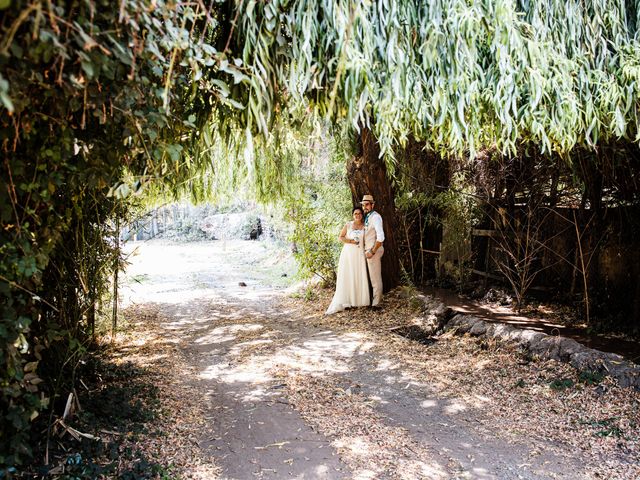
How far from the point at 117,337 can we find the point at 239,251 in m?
12.4

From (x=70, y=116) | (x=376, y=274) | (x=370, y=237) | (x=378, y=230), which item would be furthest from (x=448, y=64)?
(x=376, y=274)

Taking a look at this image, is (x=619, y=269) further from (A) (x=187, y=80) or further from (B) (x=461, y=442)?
(A) (x=187, y=80)

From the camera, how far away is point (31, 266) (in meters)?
2.35

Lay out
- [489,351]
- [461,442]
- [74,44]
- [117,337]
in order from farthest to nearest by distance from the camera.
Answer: [117,337], [489,351], [461,442], [74,44]

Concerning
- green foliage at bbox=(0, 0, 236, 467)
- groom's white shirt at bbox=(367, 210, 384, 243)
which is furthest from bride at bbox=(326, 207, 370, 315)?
green foliage at bbox=(0, 0, 236, 467)

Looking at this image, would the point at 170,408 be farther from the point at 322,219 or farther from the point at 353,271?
the point at 322,219

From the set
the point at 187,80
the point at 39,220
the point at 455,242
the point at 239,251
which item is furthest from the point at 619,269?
the point at 239,251

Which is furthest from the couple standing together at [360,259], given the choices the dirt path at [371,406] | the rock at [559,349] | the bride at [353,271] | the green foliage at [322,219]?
the rock at [559,349]

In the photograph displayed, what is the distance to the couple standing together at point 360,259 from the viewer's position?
752 cm

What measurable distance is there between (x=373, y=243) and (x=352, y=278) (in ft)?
1.97

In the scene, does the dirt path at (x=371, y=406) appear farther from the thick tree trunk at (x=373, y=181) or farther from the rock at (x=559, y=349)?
the thick tree trunk at (x=373, y=181)

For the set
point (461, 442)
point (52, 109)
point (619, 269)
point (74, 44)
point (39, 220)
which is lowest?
point (461, 442)

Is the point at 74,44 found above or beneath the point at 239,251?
above

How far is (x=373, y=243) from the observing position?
760cm
